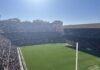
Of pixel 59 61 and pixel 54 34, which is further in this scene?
pixel 54 34

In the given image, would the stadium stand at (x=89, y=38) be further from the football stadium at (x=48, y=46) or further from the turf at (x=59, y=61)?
the turf at (x=59, y=61)

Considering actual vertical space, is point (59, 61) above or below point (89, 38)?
below

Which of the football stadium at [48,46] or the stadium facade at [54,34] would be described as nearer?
the football stadium at [48,46]

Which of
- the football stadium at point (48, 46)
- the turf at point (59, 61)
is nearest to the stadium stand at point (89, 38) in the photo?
the football stadium at point (48, 46)

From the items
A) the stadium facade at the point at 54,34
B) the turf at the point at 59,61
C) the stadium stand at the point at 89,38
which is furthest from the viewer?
the stadium facade at the point at 54,34

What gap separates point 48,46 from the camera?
5572 cm

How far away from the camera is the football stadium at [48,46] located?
93.2ft

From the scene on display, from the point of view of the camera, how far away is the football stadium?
28.4 metres

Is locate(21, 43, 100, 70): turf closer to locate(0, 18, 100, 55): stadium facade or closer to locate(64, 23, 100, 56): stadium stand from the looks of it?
locate(64, 23, 100, 56): stadium stand

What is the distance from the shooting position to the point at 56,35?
82.2 meters

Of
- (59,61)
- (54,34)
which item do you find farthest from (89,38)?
(54,34)

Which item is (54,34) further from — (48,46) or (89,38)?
(89,38)

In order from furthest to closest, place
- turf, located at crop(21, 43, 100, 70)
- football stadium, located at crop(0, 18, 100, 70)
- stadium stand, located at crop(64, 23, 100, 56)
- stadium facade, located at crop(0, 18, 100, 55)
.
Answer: stadium facade, located at crop(0, 18, 100, 55)
stadium stand, located at crop(64, 23, 100, 56)
football stadium, located at crop(0, 18, 100, 70)
turf, located at crop(21, 43, 100, 70)

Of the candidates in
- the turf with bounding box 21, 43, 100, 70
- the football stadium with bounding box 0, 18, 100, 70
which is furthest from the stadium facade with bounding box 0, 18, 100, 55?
the turf with bounding box 21, 43, 100, 70
